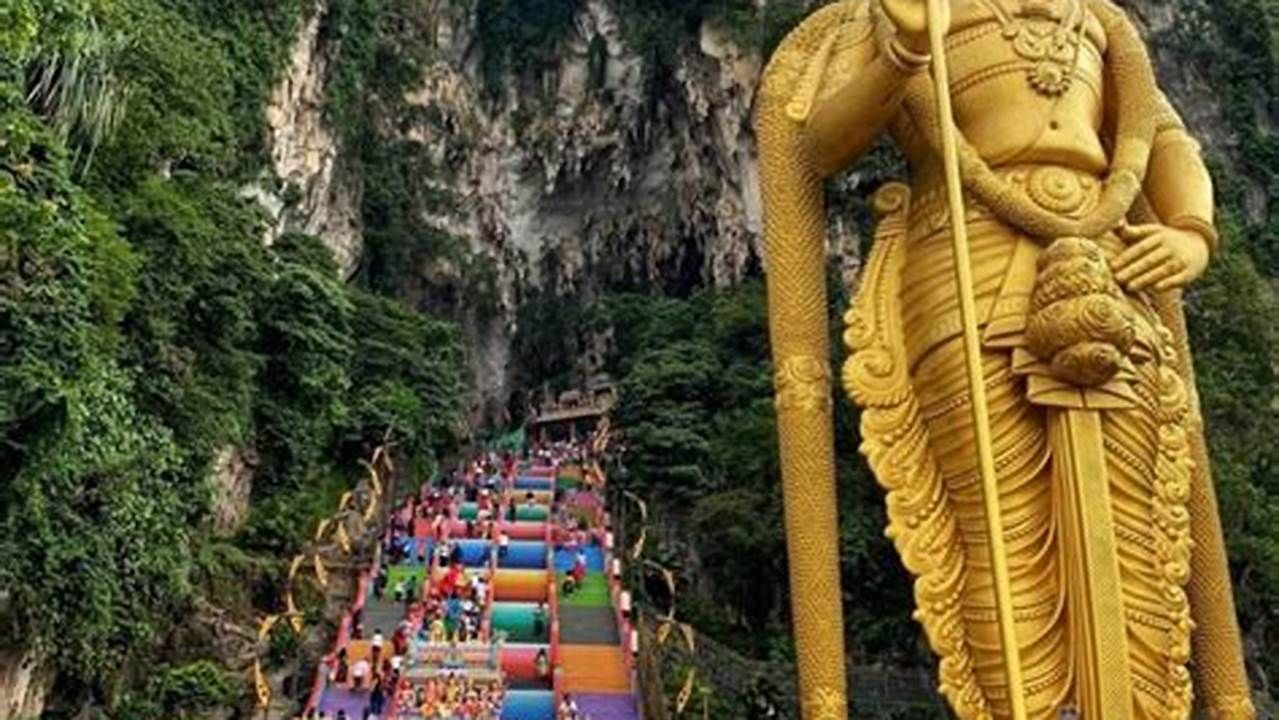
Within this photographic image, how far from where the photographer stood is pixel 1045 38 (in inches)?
161

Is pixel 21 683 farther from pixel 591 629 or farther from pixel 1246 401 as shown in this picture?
pixel 1246 401

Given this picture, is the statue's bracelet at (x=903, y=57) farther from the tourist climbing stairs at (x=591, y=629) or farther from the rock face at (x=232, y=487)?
the rock face at (x=232, y=487)

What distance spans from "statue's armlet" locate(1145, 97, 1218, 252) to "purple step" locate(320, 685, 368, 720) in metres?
7.36

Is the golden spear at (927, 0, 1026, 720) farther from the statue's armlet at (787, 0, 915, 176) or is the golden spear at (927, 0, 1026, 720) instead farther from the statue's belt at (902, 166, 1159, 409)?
the statue's belt at (902, 166, 1159, 409)

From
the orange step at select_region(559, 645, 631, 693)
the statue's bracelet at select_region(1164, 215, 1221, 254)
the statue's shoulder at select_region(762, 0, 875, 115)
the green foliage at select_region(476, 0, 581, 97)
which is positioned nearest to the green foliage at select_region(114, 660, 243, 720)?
the orange step at select_region(559, 645, 631, 693)

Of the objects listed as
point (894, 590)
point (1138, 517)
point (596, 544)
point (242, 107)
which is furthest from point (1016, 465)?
point (242, 107)

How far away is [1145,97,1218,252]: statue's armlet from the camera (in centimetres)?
411

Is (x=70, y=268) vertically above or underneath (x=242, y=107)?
underneath

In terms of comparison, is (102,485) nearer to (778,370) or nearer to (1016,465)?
(778,370)

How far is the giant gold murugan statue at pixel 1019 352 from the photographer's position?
3.57m

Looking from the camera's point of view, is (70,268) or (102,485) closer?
(70,268)

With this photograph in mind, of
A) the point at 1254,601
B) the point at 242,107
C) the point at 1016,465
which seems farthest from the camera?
the point at 242,107

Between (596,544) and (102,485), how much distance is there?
755cm

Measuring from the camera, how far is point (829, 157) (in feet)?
13.5
